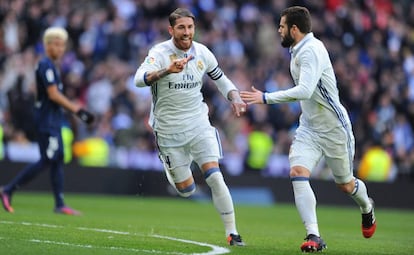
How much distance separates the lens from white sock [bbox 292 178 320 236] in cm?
1076

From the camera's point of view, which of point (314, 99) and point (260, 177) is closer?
point (314, 99)

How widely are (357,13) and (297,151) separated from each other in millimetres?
19390

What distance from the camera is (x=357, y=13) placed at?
2981cm

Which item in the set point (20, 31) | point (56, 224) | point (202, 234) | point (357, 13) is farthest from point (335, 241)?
point (357, 13)

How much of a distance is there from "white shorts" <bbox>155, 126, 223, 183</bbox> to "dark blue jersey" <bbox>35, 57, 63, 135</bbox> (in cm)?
408

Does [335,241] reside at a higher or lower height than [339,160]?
lower

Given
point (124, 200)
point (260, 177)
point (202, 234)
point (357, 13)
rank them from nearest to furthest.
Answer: point (202, 234)
point (124, 200)
point (260, 177)
point (357, 13)

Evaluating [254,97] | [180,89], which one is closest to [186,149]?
[180,89]

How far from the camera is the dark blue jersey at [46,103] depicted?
15.3 meters

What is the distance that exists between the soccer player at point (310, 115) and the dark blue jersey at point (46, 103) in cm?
524

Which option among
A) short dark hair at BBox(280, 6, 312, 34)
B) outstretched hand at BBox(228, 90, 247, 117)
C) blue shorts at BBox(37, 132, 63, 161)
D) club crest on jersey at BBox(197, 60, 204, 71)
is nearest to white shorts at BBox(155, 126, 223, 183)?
outstretched hand at BBox(228, 90, 247, 117)

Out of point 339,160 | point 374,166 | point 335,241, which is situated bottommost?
point 374,166

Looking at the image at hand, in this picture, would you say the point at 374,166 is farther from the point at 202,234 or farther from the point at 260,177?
the point at 202,234

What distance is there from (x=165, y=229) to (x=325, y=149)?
9.71ft
